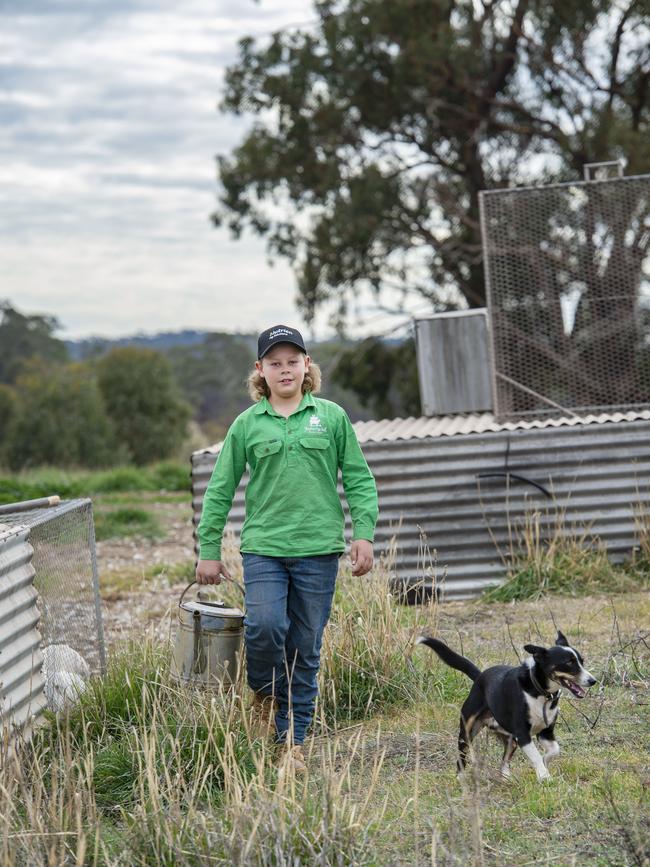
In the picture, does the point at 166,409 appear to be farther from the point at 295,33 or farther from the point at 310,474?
the point at 310,474

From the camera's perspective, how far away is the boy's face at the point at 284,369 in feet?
15.9

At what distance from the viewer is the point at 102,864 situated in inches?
142

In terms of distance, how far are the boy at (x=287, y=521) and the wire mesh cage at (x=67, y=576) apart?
1.04 m

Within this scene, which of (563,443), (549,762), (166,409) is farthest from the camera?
(166,409)

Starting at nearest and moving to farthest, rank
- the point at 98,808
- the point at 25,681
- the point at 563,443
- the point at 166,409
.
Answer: the point at 98,808
the point at 25,681
the point at 563,443
the point at 166,409

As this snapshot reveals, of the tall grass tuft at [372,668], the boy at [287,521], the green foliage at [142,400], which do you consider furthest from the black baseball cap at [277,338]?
the green foliage at [142,400]

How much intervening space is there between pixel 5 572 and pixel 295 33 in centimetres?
A: 1811

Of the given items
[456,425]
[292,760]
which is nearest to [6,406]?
[456,425]

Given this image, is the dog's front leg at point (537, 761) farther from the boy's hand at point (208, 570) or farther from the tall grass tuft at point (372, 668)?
the boy's hand at point (208, 570)

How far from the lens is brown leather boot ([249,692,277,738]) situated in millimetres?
4629

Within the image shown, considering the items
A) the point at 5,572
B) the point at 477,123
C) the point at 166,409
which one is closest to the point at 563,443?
the point at 5,572

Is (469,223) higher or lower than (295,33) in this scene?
lower

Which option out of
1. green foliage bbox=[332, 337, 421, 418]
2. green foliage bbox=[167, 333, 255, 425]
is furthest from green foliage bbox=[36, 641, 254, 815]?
green foliage bbox=[167, 333, 255, 425]

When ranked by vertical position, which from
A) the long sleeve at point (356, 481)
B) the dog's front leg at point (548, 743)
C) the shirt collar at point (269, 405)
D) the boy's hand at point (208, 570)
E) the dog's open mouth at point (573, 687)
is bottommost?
the dog's front leg at point (548, 743)
